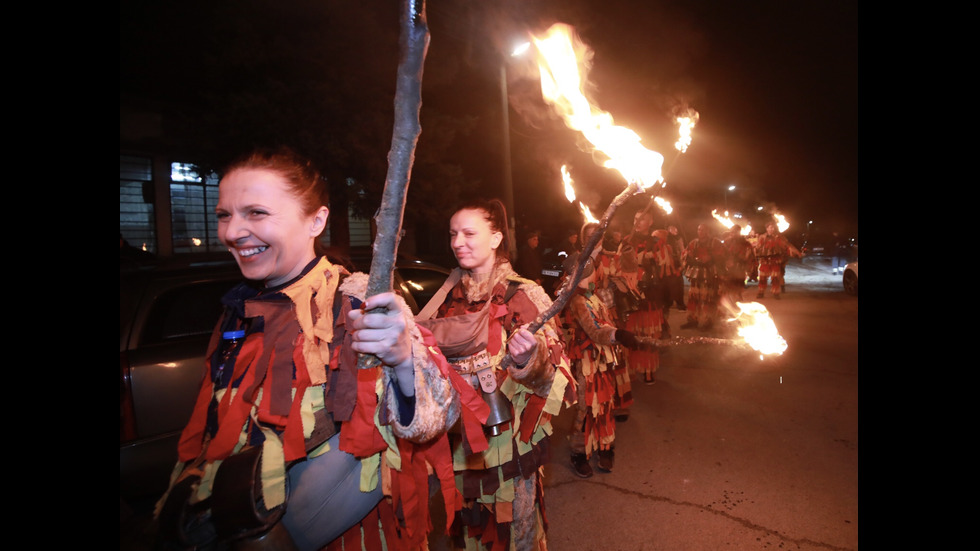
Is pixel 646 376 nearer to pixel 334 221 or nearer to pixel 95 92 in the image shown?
pixel 95 92

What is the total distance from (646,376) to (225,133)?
913 centimetres

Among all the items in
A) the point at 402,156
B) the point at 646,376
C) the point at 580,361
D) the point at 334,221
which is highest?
the point at 334,221

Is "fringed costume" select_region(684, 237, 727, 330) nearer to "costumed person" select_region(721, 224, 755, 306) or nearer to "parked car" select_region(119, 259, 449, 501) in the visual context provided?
"costumed person" select_region(721, 224, 755, 306)

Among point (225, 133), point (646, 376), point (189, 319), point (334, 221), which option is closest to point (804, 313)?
point (646, 376)

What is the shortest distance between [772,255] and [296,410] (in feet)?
50.9

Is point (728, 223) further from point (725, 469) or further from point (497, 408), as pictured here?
point (497, 408)

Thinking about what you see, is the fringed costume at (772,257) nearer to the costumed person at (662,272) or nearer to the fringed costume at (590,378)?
the costumed person at (662,272)

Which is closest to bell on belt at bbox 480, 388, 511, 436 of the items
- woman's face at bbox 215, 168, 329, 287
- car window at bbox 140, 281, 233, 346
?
woman's face at bbox 215, 168, 329, 287

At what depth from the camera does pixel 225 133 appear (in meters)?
9.19

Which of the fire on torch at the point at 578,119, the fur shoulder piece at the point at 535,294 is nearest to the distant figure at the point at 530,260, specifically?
the fur shoulder piece at the point at 535,294

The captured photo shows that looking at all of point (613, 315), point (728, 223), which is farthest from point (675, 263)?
point (728, 223)

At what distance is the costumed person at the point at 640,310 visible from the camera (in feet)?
21.2

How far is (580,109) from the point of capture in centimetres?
224

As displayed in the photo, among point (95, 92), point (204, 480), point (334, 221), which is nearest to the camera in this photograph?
point (95, 92)
